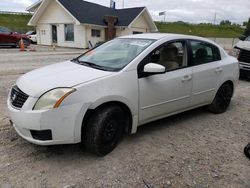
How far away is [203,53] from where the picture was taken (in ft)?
14.9

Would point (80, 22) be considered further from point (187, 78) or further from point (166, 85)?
point (166, 85)

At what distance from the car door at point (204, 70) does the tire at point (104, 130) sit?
1.71 m

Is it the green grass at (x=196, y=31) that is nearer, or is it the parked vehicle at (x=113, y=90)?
the parked vehicle at (x=113, y=90)

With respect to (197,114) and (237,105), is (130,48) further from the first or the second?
(237,105)

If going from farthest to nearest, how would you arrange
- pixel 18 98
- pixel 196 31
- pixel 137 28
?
pixel 196 31, pixel 137 28, pixel 18 98

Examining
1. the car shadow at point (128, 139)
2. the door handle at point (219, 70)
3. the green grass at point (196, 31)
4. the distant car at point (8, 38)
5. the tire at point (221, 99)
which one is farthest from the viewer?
the green grass at point (196, 31)

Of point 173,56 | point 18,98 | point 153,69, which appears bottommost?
point 18,98

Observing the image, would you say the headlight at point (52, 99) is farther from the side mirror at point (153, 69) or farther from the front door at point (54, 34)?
the front door at point (54, 34)

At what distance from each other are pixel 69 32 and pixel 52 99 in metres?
23.7

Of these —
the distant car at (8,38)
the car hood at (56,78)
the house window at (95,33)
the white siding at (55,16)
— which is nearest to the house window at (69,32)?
the white siding at (55,16)

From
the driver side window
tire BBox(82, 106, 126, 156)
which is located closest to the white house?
the driver side window

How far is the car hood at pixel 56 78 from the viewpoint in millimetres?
2912

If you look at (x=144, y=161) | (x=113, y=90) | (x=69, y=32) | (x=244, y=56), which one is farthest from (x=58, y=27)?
(x=144, y=161)

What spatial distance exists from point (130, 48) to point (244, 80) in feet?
22.8
